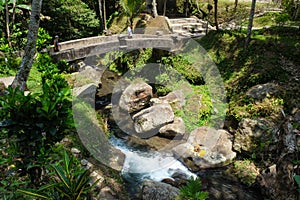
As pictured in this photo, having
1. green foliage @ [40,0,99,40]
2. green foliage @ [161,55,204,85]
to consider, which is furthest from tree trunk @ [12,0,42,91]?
green foliage @ [40,0,99,40]

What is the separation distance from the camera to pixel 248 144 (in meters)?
9.80

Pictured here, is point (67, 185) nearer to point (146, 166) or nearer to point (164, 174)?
point (164, 174)

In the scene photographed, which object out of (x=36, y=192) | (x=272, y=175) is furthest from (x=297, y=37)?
(x=36, y=192)

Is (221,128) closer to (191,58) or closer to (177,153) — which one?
(177,153)

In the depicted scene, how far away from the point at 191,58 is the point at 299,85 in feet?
20.6

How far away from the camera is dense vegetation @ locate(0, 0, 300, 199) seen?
4438mm

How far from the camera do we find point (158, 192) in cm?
701

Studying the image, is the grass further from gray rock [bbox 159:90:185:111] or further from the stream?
the stream

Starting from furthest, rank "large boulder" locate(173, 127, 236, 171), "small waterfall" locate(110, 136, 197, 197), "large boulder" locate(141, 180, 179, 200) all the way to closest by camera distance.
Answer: "large boulder" locate(173, 127, 236, 171), "small waterfall" locate(110, 136, 197, 197), "large boulder" locate(141, 180, 179, 200)

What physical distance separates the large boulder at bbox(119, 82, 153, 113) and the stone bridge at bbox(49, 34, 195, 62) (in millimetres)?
3510

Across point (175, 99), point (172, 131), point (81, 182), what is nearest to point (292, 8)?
point (175, 99)

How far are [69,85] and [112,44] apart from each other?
228 inches

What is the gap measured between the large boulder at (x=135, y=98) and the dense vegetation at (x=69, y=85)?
112cm

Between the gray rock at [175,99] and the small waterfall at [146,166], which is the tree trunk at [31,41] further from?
the gray rock at [175,99]
